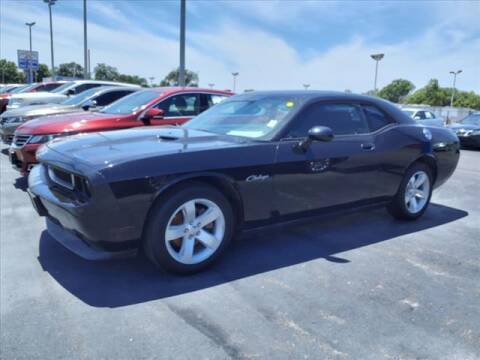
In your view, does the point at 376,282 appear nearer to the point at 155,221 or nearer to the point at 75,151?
Answer: the point at 155,221

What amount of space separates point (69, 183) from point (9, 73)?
85874mm

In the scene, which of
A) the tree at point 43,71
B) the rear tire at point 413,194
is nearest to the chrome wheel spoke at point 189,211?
the rear tire at point 413,194

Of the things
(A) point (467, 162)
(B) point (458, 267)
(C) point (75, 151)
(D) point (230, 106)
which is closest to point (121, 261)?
(C) point (75, 151)

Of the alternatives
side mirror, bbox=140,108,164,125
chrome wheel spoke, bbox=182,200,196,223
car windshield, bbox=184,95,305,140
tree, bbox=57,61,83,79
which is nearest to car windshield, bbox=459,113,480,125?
side mirror, bbox=140,108,164,125

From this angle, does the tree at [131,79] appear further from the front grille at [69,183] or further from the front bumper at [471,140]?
the front grille at [69,183]


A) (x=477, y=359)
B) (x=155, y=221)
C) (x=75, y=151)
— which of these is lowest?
(x=477, y=359)

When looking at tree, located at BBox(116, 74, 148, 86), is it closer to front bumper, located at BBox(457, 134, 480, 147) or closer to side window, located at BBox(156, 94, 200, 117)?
front bumper, located at BBox(457, 134, 480, 147)

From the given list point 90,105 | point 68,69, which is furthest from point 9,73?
point 90,105

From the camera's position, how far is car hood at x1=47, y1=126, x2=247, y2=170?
300 cm

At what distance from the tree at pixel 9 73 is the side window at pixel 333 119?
274 ft

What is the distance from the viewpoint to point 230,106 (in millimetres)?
4527

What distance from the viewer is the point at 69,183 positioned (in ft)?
10.3

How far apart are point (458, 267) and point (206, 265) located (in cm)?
220

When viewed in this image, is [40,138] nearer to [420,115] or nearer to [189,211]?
[189,211]
